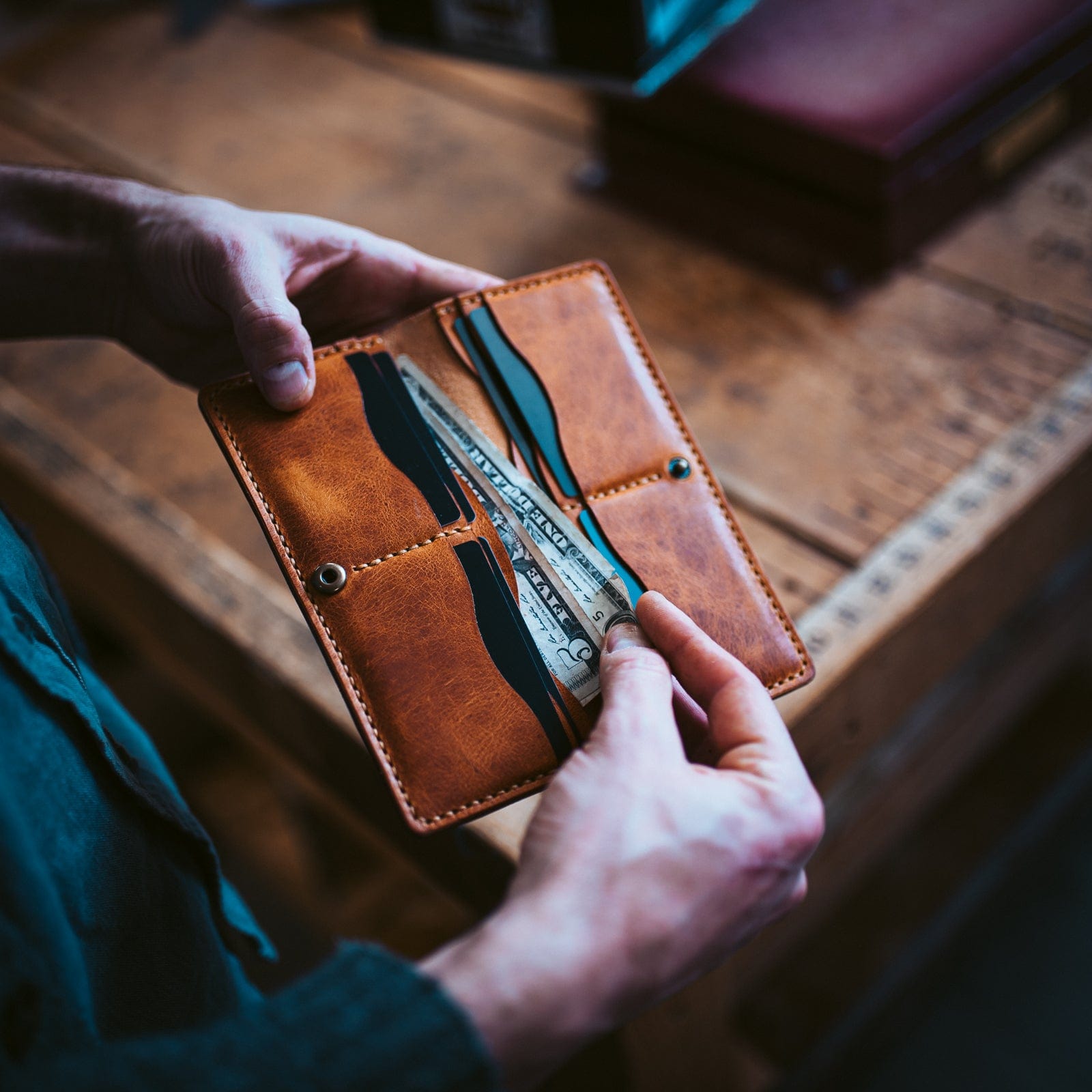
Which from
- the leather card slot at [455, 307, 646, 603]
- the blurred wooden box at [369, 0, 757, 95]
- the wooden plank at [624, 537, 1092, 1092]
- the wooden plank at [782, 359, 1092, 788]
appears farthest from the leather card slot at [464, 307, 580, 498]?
the blurred wooden box at [369, 0, 757, 95]

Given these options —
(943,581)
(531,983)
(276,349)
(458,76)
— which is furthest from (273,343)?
(458,76)

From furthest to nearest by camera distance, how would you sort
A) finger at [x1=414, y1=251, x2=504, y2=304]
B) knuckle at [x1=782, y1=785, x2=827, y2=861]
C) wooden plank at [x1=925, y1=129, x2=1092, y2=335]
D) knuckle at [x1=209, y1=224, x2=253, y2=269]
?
wooden plank at [x1=925, y1=129, x2=1092, y2=335], finger at [x1=414, y1=251, x2=504, y2=304], knuckle at [x1=209, y1=224, x2=253, y2=269], knuckle at [x1=782, y1=785, x2=827, y2=861]

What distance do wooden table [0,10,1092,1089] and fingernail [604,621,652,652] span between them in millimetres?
197

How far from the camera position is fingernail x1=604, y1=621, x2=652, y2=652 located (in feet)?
2.08

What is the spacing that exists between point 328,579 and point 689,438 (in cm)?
29

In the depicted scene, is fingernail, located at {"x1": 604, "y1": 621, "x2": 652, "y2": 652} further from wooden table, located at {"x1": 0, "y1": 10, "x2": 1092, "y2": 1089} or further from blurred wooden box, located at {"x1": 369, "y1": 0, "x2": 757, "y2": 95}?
blurred wooden box, located at {"x1": 369, "y1": 0, "x2": 757, "y2": 95}

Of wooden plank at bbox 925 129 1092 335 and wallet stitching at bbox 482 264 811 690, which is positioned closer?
wallet stitching at bbox 482 264 811 690

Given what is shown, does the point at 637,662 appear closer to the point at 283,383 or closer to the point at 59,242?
the point at 283,383

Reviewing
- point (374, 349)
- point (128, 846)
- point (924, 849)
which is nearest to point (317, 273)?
point (374, 349)

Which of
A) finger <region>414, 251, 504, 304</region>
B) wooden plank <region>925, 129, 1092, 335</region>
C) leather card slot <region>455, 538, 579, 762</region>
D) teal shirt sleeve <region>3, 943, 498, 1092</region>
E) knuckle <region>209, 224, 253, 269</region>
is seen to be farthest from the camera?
wooden plank <region>925, 129, 1092, 335</region>

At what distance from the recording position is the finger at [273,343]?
2.22ft

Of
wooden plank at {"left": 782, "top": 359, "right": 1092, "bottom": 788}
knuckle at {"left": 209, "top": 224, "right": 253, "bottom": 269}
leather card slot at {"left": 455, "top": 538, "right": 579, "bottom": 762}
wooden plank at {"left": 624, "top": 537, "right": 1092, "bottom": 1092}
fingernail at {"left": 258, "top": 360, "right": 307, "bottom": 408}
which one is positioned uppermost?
knuckle at {"left": 209, "top": 224, "right": 253, "bottom": 269}

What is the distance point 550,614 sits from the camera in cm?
66

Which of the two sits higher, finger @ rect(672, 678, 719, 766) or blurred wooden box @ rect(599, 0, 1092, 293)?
blurred wooden box @ rect(599, 0, 1092, 293)
